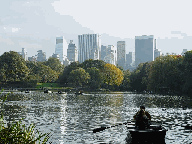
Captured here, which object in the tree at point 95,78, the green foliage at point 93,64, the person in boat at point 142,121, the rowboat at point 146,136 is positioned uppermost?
the green foliage at point 93,64

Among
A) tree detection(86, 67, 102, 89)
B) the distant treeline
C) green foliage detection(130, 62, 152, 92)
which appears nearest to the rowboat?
the distant treeline

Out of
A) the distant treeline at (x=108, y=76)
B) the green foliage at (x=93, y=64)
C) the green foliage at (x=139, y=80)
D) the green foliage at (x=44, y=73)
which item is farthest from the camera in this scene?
the green foliage at (x=44, y=73)

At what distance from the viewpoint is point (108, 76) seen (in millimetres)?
167625

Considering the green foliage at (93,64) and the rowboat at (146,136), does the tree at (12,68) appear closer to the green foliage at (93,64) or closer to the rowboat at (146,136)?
the green foliage at (93,64)

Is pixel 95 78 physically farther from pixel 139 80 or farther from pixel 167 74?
pixel 167 74

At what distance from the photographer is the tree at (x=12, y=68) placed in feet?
512

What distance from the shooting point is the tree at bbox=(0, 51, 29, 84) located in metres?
156

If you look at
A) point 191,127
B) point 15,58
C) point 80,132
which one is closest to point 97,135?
point 80,132

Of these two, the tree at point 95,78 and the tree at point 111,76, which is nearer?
the tree at point 95,78

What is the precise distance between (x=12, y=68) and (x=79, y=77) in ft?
103

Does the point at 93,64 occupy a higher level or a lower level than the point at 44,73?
higher

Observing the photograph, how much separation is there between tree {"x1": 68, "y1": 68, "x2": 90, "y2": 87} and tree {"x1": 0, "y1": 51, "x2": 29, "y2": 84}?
22231 millimetres

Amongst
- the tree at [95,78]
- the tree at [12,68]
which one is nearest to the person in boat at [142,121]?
the tree at [95,78]

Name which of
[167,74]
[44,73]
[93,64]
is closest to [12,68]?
[44,73]
